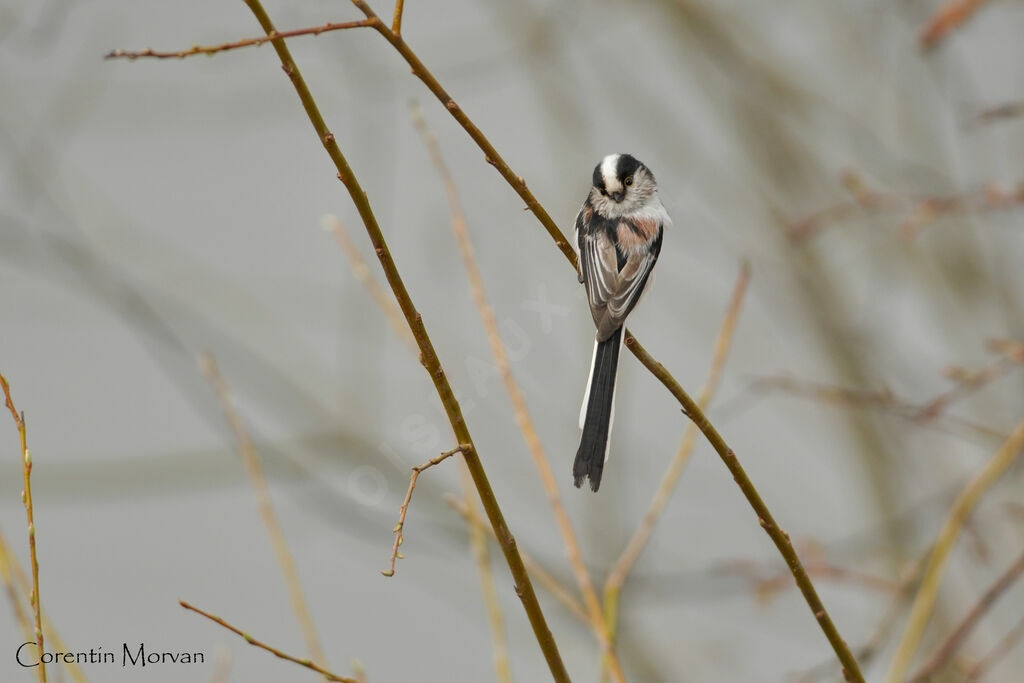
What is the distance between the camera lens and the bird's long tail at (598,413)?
1.74 meters

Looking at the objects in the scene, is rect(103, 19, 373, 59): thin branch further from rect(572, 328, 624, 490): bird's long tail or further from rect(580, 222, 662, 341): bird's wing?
rect(580, 222, 662, 341): bird's wing

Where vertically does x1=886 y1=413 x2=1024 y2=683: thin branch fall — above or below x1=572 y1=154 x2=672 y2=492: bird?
below

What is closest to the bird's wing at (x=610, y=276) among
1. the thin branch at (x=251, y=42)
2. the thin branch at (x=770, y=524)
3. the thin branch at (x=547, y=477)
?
the thin branch at (x=547, y=477)

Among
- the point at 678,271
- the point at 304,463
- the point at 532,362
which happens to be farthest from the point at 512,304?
the point at 678,271

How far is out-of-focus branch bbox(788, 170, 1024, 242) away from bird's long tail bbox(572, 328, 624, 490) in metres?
1.18

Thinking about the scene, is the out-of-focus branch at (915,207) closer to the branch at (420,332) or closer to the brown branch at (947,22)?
the brown branch at (947,22)

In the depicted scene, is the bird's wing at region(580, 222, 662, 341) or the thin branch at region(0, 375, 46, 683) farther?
the bird's wing at region(580, 222, 662, 341)

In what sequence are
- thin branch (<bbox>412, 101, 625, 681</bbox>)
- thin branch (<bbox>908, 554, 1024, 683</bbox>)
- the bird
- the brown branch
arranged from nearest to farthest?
1. thin branch (<bbox>412, 101, 625, 681</bbox>)
2. the bird
3. thin branch (<bbox>908, 554, 1024, 683</bbox>)
4. the brown branch

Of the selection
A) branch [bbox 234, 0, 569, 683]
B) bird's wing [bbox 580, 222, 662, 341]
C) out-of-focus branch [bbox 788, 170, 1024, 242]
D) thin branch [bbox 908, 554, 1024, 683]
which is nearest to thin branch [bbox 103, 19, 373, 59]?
branch [bbox 234, 0, 569, 683]

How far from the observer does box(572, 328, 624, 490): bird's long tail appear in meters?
1.74

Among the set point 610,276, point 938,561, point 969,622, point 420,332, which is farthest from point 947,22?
point 420,332

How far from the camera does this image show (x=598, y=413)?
6.33 ft

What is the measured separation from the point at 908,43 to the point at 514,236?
95.4 inches

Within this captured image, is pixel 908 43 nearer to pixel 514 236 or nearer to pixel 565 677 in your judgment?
pixel 514 236
